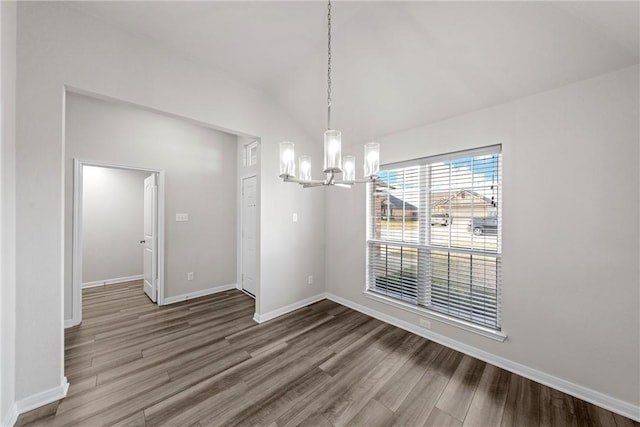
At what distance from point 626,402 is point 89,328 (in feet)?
17.1

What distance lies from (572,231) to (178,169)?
4856 mm

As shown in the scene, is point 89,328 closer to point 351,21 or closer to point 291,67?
point 291,67

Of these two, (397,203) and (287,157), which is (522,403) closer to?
(397,203)

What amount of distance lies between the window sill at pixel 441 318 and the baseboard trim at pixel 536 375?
17cm

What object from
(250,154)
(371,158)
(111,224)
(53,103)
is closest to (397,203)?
(371,158)

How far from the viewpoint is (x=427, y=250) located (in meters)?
2.84

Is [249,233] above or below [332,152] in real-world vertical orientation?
below

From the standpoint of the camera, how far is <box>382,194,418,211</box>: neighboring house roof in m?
3.00

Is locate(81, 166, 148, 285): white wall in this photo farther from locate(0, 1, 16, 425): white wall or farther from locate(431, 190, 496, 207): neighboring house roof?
locate(431, 190, 496, 207): neighboring house roof

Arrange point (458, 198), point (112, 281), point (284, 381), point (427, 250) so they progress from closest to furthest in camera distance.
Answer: point (284, 381)
point (458, 198)
point (427, 250)
point (112, 281)

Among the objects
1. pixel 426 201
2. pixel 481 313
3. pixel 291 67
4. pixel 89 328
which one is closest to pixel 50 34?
pixel 291 67

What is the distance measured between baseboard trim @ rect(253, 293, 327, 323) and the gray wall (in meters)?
1.58

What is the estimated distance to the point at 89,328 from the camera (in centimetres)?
292

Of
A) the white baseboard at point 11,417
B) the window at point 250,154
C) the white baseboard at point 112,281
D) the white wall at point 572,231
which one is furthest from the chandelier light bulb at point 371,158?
the white baseboard at point 112,281
